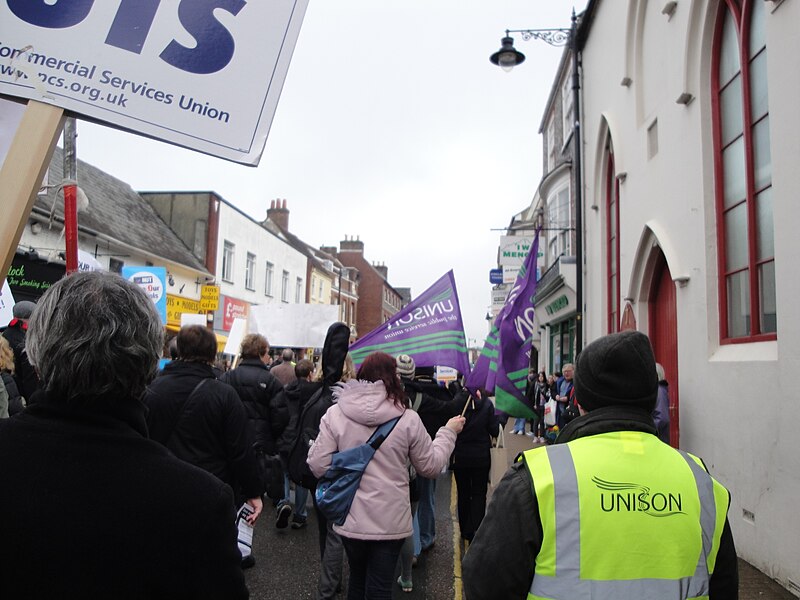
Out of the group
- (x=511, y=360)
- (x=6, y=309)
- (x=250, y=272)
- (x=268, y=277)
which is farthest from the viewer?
(x=268, y=277)

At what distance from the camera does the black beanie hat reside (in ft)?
6.96

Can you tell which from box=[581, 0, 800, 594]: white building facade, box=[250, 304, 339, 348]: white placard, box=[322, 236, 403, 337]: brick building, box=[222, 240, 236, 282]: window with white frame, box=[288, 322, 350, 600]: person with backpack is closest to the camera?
box=[288, 322, 350, 600]: person with backpack

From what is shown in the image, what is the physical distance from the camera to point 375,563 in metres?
3.67

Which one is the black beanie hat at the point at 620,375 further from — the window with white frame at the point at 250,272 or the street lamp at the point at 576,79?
the window with white frame at the point at 250,272

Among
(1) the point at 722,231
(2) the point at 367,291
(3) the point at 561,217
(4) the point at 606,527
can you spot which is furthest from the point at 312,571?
(2) the point at 367,291

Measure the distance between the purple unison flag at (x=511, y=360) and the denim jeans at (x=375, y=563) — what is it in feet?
9.00

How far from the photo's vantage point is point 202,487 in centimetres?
138

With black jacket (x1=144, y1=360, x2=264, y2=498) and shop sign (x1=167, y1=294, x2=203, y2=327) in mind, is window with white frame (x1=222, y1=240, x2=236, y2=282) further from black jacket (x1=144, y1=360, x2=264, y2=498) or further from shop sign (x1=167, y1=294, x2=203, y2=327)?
black jacket (x1=144, y1=360, x2=264, y2=498)

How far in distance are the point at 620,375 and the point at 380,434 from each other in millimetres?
1869

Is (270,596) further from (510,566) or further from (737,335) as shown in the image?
(737,335)

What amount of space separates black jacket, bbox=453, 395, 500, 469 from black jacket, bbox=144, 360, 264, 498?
246 centimetres

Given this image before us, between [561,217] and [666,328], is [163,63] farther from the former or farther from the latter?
[561,217]

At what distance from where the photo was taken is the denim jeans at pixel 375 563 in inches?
143

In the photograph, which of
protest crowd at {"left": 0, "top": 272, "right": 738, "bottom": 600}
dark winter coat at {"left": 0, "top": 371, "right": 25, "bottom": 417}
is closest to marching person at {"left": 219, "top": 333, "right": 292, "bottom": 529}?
dark winter coat at {"left": 0, "top": 371, "right": 25, "bottom": 417}
